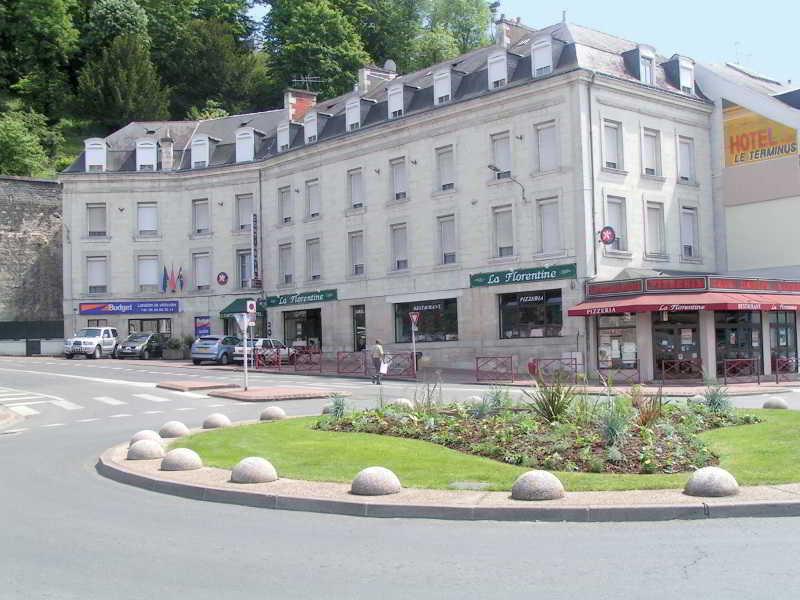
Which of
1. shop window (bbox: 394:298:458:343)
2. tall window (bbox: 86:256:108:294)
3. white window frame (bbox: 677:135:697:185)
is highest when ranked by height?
white window frame (bbox: 677:135:697:185)

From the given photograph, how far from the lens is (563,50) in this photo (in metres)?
36.0

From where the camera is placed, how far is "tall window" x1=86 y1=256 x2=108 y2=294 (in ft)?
169

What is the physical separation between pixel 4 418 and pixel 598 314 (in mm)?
20688

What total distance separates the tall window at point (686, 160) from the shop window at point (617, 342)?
8590 mm

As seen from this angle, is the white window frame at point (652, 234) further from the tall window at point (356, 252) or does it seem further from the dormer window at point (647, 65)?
the tall window at point (356, 252)

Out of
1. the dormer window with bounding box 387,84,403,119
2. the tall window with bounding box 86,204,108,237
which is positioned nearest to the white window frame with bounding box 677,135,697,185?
the dormer window with bounding box 387,84,403,119

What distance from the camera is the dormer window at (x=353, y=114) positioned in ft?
144

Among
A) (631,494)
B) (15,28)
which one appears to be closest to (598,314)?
(631,494)

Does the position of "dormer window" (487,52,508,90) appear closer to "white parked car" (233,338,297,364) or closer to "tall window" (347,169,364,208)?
"tall window" (347,169,364,208)

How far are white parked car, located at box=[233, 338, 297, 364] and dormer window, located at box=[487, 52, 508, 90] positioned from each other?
601 inches

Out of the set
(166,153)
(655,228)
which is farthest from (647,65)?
(166,153)

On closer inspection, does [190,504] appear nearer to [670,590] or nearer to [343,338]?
[670,590]

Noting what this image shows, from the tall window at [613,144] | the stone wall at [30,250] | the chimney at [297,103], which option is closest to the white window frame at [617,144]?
the tall window at [613,144]

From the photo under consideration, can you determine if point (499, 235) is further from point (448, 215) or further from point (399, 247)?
point (399, 247)
